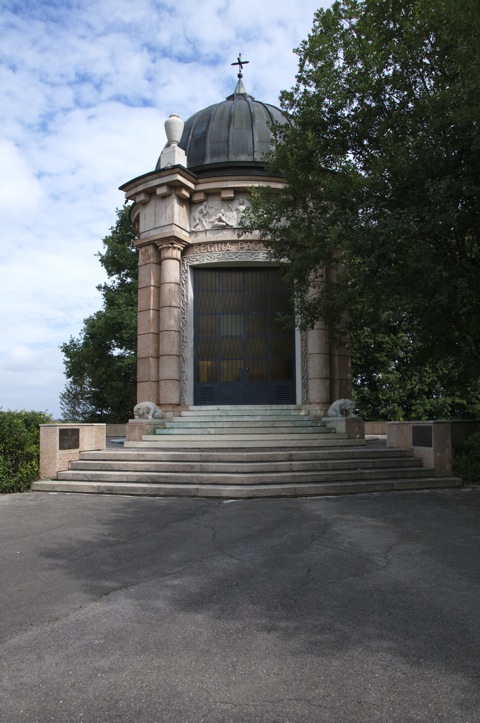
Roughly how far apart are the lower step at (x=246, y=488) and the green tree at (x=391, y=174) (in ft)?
8.53

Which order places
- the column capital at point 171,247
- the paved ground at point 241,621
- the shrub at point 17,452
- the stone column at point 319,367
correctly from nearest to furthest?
the paved ground at point 241,621 < the shrub at point 17,452 < the stone column at point 319,367 < the column capital at point 171,247

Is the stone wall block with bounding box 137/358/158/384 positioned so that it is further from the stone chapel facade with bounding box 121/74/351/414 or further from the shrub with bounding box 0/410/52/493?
the shrub with bounding box 0/410/52/493

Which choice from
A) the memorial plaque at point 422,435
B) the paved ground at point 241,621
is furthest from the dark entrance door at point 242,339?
the paved ground at point 241,621

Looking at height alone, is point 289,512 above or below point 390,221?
below

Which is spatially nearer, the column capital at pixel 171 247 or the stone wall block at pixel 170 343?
the stone wall block at pixel 170 343

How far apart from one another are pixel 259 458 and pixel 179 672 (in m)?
7.21

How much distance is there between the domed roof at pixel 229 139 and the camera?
1550cm

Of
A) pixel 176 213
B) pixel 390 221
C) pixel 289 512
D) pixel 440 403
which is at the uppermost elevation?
pixel 176 213

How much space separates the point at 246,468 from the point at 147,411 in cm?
487

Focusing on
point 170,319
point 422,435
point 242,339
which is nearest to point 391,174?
point 422,435

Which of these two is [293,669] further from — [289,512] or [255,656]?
[289,512]

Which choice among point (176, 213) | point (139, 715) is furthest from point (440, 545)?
point (176, 213)

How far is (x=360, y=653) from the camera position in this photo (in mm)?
3145

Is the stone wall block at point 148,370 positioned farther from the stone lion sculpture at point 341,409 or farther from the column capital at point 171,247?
the stone lion sculpture at point 341,409
